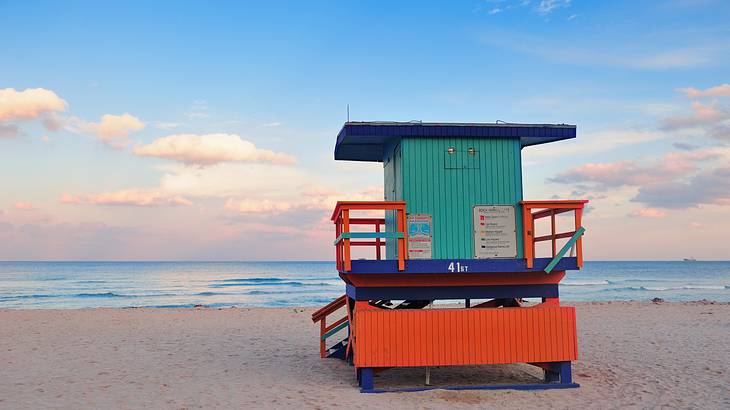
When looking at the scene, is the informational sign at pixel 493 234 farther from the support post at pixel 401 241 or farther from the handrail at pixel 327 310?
the handrail at pixel 327 310

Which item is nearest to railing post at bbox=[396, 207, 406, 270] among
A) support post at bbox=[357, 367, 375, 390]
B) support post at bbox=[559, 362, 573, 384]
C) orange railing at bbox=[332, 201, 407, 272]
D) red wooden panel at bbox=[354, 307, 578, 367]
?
orange railing at bbox=[332, 201, 407, 272]

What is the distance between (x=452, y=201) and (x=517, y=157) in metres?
1.42

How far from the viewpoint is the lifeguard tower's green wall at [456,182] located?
1083 cm

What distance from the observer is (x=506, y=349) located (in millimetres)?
10625

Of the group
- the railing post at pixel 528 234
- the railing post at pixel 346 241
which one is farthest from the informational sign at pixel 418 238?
the railing post at pixel 528 234

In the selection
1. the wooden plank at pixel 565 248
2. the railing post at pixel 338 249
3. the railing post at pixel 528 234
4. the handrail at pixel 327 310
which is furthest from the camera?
the handrail at pixel 327 310

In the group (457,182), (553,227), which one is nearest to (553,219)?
(553,227)

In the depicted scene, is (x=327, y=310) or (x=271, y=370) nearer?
(x=271, y=370)

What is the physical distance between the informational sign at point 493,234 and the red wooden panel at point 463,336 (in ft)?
3.11

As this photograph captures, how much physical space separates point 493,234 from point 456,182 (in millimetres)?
1066

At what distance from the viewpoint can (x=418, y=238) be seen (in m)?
10.7

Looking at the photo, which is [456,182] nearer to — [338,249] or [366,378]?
[338,249]

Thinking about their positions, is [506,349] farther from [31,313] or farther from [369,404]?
[31,313]

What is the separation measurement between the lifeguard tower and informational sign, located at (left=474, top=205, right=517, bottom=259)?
17 mm
